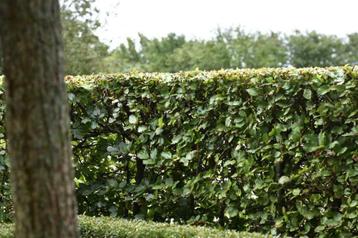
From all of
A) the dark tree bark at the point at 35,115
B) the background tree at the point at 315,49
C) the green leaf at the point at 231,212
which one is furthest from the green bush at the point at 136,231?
the background tree at the point at 315,49

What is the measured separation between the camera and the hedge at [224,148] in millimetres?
4633

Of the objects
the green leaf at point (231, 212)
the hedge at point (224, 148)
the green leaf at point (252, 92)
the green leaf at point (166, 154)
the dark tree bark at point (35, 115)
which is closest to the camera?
the dark tree bark at point (35, 115)

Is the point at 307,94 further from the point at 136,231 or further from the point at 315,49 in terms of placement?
the point at 315,49

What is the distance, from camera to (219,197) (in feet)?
16.8

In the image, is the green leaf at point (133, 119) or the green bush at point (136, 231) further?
the green leaf at point (133, 119)

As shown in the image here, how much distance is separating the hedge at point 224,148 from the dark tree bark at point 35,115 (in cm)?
274

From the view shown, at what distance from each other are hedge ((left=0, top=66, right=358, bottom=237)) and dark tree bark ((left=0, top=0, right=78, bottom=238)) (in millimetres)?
2735

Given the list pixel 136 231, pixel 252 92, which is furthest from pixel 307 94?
pixel 136 231

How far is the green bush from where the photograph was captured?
4.15 metres

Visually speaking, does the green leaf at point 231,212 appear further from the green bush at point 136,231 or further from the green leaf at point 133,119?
the green leaf at point 133,119

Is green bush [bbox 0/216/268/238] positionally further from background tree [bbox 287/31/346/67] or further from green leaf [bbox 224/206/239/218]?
background tree [bbox 287/31/346/67]

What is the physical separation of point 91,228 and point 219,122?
1.36 m

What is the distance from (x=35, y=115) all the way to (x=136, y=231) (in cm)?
218

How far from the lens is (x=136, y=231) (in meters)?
4.27
